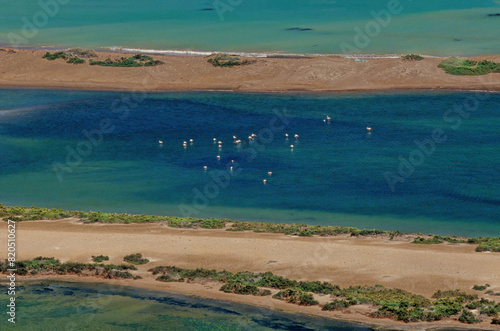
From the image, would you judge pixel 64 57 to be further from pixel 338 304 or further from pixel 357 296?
pixel 338 304

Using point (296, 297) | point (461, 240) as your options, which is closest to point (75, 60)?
point (461, 240)

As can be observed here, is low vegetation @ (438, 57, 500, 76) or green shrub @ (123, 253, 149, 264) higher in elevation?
low vegetation @ (438, 57, 500, 76)

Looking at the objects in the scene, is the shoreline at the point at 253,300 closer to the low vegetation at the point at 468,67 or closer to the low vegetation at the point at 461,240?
the low vegetation at the point at 461,240

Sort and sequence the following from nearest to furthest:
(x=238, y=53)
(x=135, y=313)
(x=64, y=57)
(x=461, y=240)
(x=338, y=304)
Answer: (x=338, y=304), (x=135, y=313), (x=461, y=240), (x=64, y=57), (x=238, y=53)

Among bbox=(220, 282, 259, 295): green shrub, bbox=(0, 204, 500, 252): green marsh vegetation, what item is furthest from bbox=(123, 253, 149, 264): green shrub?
bbox=(220, 282, 259, 295): green shrub

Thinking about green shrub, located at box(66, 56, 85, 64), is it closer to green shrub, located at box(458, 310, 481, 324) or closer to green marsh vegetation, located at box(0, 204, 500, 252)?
green marsh vegetation, located at box(0, 204, 500, 252)

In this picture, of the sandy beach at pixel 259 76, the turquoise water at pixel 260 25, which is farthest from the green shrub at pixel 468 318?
the turquoise water at pixel 260 25
